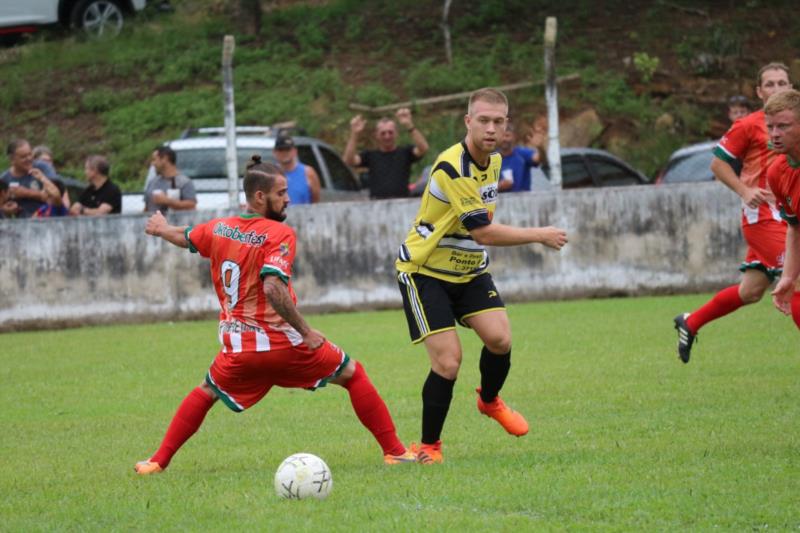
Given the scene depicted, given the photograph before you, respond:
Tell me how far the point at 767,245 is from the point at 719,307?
2.55 ft

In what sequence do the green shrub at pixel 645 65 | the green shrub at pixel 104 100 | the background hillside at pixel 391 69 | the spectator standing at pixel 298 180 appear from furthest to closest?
1. the green shrub at pixel 104 100
2. the green shrub at pixel 645 65
3. the background hillside at pixel 391 69
4. the spectator standing at pixel 298 180

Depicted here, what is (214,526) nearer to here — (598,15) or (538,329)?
(538,329)

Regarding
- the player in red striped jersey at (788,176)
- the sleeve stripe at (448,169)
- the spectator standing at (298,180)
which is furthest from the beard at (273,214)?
the spectator standing at (298,180)

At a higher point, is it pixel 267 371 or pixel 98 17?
pixel 98 17

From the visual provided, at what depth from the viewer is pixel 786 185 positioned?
7203 mm

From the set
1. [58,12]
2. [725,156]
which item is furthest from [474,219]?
[58,12]

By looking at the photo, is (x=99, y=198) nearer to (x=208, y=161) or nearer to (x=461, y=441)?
(x=208, y=161)

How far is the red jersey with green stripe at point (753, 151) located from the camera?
8883mm

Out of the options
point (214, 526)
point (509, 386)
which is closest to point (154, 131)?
point (509, 386)

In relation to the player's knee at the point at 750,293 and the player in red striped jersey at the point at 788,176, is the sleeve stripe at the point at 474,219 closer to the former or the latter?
the player in red striped jersey at the point at 788,176

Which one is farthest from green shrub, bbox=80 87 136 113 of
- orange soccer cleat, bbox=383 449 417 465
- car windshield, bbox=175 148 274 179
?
orange soccer cleat, bbox=383 449 417 465

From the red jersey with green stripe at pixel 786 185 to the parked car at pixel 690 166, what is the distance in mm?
10574

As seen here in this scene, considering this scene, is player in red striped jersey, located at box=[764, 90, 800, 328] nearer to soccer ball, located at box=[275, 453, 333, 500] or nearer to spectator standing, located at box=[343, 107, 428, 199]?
soccer ball, located at box=[275, 453, 333, 500]

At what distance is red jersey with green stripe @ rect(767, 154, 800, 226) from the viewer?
282 inches
